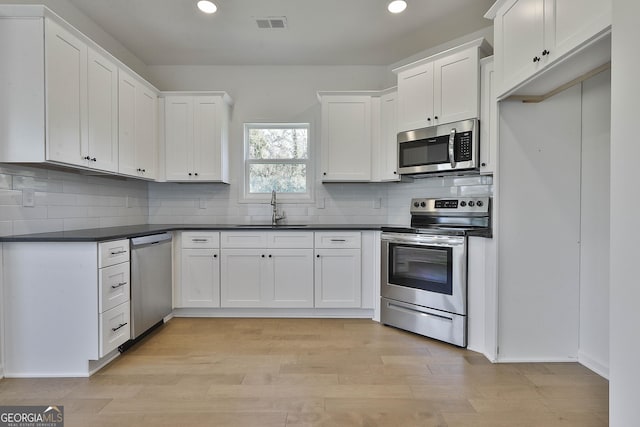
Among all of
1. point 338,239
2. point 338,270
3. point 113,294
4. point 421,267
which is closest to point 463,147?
point 421,267

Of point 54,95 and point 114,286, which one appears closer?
point 54,95

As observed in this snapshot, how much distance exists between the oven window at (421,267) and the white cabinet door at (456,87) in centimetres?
117

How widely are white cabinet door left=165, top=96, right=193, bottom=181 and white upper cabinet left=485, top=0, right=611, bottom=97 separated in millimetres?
2973

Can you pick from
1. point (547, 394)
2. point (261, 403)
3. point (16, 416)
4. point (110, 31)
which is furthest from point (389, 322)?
point (110, 31)

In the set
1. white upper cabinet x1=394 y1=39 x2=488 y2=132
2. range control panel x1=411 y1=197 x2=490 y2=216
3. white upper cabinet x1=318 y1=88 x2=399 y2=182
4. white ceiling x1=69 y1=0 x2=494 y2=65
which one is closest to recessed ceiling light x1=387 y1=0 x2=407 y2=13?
white ceiling x1=69 y1=0 x2=494 y2=65

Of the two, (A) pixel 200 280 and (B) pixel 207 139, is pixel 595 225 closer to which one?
(A) pixel 200 280

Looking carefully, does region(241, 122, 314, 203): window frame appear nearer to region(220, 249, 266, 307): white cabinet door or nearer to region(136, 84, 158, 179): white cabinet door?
region(220, 249, 266, 307): white cabinet door

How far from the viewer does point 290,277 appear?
10.6 ft

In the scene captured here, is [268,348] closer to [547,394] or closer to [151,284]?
[151,284]

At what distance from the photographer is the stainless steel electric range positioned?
257cm

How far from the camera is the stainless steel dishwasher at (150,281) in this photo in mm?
2543

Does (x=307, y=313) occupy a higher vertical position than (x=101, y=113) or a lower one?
lower

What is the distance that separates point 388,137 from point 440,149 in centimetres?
71

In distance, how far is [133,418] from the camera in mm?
1703
